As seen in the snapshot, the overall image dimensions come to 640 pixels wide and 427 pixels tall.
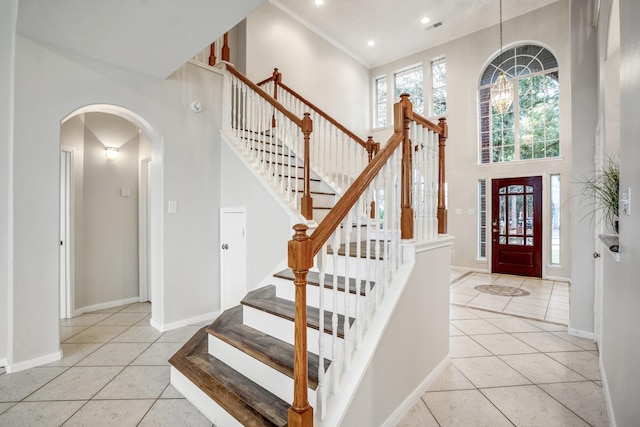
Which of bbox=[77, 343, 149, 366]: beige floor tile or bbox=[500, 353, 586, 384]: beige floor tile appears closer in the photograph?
bbox=[500, 353, 586, 384]: beige floor tile

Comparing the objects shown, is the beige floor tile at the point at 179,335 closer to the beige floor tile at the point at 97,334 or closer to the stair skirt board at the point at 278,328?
the beige floor tile at the point at 97,334

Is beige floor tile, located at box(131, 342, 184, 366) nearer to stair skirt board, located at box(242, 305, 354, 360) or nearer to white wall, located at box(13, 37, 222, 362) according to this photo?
white wall, located at box(13, 37, 222, 362)

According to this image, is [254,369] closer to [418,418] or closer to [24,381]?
[418,418]

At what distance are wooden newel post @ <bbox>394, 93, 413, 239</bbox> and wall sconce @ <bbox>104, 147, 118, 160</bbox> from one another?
3858mm

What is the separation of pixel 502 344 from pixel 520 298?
6.45ft

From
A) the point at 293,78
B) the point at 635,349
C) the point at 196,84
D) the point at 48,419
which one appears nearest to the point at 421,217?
the point at 635,349

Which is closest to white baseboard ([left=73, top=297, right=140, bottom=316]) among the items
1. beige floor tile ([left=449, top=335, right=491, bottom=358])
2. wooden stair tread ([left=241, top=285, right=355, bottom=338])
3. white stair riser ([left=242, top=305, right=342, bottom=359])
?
wooden stair tread ([left=241, top=285, right=355, bottom=338])

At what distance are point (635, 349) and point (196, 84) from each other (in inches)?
162

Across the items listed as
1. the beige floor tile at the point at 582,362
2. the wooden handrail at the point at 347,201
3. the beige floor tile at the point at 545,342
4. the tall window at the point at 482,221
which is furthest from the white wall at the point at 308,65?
the beige floor tile at the point at 582,362

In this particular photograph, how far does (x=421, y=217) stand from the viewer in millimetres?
2191

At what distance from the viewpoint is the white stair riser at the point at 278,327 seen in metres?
1.83

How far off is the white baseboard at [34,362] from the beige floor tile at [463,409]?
302 cm

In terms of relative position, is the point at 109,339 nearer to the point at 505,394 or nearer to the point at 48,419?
the point at 48,419

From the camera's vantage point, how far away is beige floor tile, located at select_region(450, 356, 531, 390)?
2.28 m
